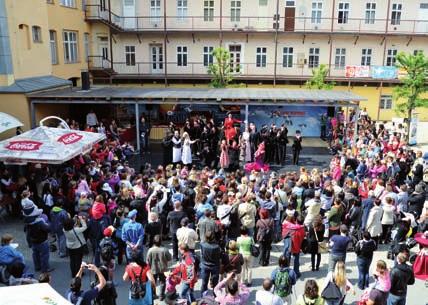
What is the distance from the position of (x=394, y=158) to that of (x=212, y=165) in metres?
6.97

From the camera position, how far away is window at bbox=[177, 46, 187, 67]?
107ft

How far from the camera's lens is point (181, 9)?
105 feet

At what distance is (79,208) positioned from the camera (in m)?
10.3

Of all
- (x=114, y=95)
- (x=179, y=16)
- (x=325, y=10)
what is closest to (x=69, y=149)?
(x=114, y=95)

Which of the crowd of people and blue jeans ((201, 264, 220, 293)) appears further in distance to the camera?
blue jeans ((201, 264, 220, 293))

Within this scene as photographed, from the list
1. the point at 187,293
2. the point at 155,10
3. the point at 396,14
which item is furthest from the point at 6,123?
the point at 396,14

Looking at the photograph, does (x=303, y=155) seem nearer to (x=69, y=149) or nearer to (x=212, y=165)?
(x=212, y=165)

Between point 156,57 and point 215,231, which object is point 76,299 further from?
point 156,57

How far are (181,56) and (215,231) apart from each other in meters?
25.4

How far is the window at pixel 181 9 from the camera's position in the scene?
105ft

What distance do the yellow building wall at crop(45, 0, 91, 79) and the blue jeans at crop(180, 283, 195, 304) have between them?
19.8 metres

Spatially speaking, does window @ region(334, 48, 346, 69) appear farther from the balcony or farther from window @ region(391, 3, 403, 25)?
window @ region(391, 3, 403, 25)

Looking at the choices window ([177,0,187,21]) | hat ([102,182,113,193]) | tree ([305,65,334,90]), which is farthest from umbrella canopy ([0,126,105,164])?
window ([177,0,187,21])

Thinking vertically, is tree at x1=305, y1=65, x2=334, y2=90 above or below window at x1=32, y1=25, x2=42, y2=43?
below
